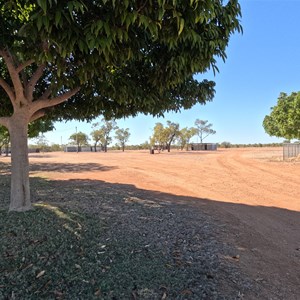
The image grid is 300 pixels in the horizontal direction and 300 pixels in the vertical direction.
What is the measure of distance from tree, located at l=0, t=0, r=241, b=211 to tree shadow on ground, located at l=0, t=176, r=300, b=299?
74.3 inches

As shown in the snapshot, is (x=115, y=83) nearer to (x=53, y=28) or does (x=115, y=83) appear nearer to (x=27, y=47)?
(x=27, y=47)

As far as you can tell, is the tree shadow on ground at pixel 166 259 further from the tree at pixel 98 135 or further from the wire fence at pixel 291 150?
the tree at pixel 98 135

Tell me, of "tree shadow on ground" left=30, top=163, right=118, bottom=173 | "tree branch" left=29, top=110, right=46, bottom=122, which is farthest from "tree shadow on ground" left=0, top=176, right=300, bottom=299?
"tree shadow on ground" left=30, top=163, right=118, bottom=173

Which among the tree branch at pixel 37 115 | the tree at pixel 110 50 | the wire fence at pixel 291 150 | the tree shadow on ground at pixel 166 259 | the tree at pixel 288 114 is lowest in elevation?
the tree shadow on ground at pixel 166 259

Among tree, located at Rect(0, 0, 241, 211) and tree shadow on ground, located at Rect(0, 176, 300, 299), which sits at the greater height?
tree, located at Rect(0, 0, 241, 211)

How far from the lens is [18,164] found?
200 inches

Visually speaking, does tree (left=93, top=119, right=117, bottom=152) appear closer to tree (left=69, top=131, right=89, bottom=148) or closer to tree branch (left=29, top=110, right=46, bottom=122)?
tree (left=69, top=131, right=89, bottom=148)

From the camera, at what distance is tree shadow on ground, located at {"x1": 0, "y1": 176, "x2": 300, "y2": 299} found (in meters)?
3.08

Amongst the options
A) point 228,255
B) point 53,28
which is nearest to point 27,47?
point 53,28

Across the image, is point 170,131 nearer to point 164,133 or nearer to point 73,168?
point 164,133

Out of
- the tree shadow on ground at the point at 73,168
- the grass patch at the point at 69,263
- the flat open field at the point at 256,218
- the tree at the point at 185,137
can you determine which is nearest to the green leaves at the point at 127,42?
the grass patch at the point at 69,263

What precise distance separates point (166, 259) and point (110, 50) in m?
2.75

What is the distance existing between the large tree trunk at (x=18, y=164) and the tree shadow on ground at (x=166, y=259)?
83 centimetres

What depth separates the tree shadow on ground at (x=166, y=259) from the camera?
308 centimetres
